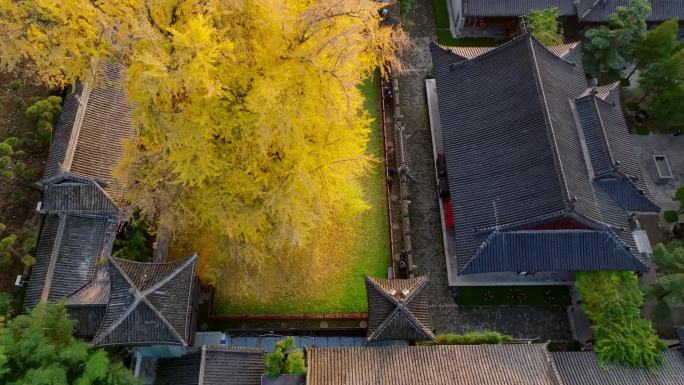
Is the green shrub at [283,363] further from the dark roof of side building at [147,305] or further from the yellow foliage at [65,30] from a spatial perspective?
the yellow foliage at [65,30]

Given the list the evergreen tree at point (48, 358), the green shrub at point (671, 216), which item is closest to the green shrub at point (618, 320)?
the green shrub at point (671, 216)

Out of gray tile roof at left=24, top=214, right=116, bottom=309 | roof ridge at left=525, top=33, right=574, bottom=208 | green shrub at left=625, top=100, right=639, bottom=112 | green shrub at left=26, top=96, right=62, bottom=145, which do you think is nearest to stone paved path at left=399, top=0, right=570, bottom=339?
roof ridge at left=525, top=33, right=574, bottom=208

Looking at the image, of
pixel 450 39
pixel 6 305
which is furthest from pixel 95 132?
pixel 450 39

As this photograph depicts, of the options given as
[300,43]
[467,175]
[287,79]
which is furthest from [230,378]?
[467,175]

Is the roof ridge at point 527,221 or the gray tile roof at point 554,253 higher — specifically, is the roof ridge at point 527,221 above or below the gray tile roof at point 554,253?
above

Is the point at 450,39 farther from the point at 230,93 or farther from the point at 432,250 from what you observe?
the point at 230,93

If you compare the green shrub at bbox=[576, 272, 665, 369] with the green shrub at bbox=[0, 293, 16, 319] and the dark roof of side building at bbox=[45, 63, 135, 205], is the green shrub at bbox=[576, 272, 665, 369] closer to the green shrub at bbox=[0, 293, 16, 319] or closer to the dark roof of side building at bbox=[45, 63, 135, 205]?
the dark roof of side building at bbox=[45, 63, 135, 205]
